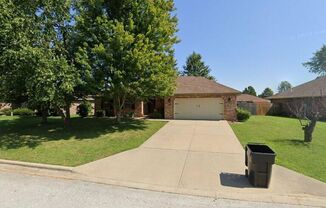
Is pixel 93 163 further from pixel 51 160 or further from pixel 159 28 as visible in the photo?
pixel 159 28

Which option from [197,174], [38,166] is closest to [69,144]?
[38,166]

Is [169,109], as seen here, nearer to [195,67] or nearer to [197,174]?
[197,174]

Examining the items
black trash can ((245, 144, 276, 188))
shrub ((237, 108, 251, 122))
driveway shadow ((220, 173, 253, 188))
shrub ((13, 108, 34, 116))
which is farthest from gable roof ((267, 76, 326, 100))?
shrub ((13, 108, 34, 116))

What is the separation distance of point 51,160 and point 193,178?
4.94 m

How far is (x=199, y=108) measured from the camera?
68.9 feet

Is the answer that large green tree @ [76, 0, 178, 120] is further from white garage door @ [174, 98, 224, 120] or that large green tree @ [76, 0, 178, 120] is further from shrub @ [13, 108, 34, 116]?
shrub @ [13, 108, 34, 116]

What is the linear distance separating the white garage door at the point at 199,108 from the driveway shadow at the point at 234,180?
14143mm

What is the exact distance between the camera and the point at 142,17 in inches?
534

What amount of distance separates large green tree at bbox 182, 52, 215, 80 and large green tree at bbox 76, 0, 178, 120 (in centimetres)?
4201

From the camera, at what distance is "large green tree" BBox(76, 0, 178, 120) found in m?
12.1

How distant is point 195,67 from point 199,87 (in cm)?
3519

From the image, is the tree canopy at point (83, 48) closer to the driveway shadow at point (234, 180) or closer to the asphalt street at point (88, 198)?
the asphalt street at point (88, 198)

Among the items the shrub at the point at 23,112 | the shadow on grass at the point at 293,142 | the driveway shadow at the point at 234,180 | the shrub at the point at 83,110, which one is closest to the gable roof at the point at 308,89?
the shadow on grass at the point at 293,142

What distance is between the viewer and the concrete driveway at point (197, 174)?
5.50 m
